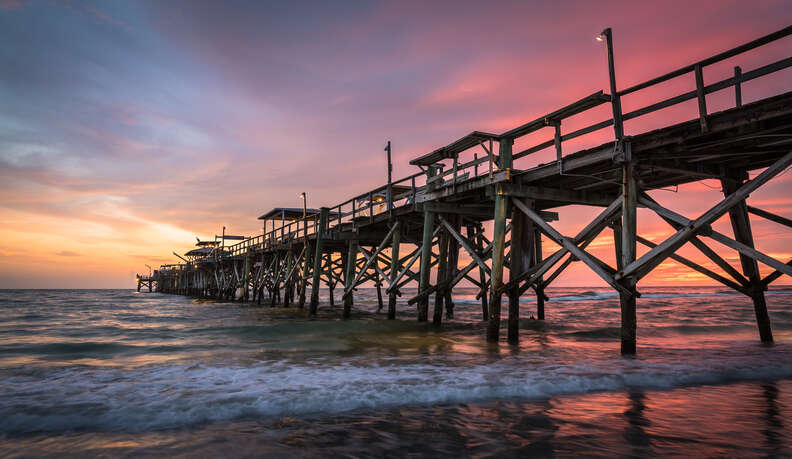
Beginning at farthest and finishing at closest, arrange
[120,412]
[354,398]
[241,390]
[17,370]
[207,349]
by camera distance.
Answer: [207,349], [17,370], [241,390], [354,398], [120,412]

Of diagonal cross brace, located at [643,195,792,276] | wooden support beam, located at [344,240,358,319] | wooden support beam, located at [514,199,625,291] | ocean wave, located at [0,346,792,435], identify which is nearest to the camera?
ocean wave, located at [0,346,792,435]

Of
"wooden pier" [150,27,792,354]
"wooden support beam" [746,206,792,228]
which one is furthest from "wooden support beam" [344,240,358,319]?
"wooden support beam" [746,206,792,228]

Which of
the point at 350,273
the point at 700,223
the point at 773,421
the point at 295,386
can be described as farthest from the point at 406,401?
the point at 350,273

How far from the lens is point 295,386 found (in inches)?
239

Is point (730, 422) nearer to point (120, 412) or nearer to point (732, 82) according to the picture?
point (732, 82)

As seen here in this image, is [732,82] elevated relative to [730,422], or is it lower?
elevated

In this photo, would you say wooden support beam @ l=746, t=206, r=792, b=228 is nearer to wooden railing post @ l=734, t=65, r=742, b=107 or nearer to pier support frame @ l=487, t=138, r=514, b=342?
wooden railing post @ l=734, t=65, r=742, b=107

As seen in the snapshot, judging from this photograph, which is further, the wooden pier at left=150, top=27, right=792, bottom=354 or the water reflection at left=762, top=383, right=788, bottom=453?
the wooden pier at left=150, top=27, right=792, bottom=354

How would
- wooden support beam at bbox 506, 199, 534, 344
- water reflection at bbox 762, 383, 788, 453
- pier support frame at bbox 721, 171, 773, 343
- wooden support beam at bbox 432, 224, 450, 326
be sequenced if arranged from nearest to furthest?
water reflection at bbox 762, 383, 788, 453
pier support frame at bbox 721, 171, 773, 343
wooden support beam at bbox 506, 199, 534, 344
wooden support beam at bbox 432, 224, 450, 326

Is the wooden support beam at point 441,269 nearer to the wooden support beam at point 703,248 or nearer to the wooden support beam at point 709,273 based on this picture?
the wooden support beam at point 709,273

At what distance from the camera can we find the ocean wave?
5.02 meters

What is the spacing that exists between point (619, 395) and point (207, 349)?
31.2ft

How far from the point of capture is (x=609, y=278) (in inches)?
279

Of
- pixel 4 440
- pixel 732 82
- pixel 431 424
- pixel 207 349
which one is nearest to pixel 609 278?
pixel 732 82
